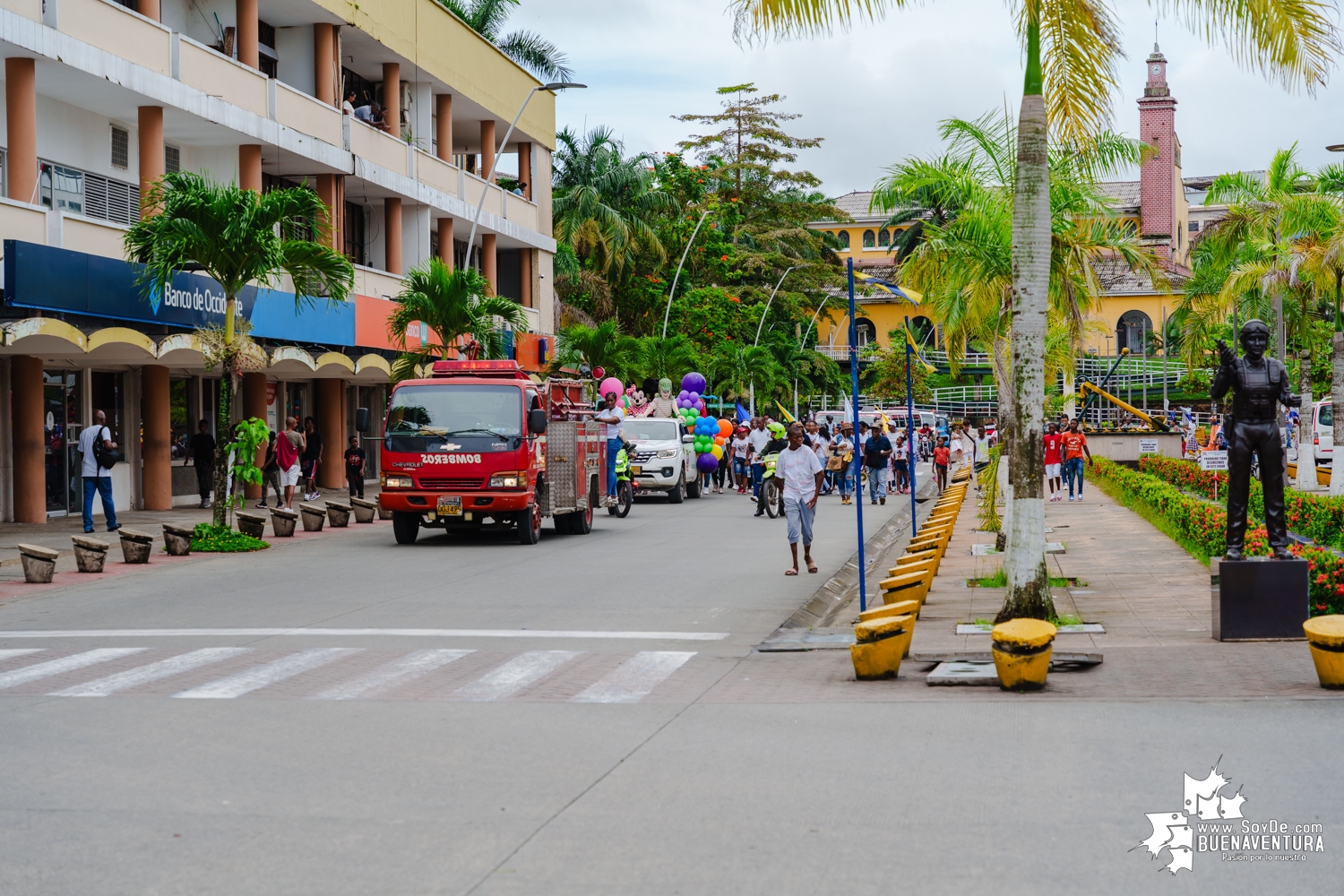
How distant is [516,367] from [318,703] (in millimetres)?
14091

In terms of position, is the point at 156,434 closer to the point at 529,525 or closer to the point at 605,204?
the point at 529,525

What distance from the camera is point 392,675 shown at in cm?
1058

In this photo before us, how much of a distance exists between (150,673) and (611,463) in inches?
718

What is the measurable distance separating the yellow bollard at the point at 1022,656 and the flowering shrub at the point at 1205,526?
3.53 meters

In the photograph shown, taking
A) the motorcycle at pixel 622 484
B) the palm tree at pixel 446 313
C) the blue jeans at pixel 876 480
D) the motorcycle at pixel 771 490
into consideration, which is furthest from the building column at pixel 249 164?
the blue jeans at pixel 876 480

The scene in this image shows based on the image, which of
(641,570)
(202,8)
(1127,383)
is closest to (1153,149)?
(641,570)

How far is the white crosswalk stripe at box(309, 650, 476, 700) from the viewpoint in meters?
9.83

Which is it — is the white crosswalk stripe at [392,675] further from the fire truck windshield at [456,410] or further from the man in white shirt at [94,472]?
the man in white shirt at [94,472]

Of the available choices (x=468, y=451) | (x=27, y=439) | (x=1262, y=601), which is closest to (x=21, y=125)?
(x=27, y=439)

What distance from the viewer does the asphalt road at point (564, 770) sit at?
18.5 ft

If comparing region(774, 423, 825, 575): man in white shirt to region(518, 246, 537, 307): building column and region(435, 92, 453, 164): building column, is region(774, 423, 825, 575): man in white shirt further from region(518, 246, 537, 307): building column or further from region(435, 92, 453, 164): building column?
region(518, 246, 537, 307): building column

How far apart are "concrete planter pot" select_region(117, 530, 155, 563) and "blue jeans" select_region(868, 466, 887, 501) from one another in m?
18.5

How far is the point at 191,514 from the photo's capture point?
91.3 ft

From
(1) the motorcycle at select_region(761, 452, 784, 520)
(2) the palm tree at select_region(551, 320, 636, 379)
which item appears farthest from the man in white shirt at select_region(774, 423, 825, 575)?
(2) the palm tree at select_region(551, 320, 636, 379)
